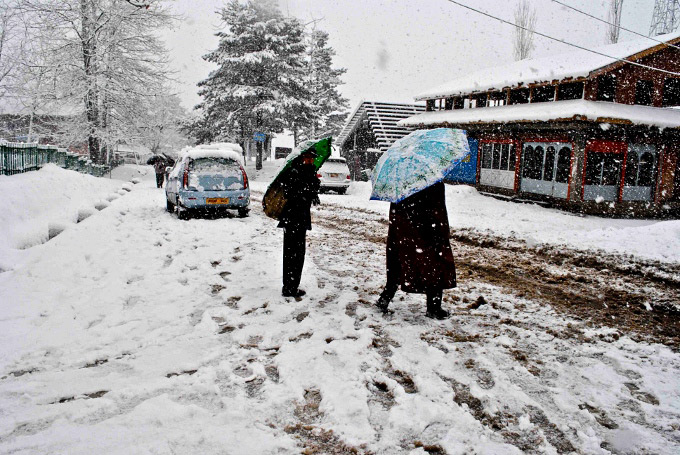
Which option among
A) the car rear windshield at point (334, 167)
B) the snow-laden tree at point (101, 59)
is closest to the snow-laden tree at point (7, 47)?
the snow-laden tree at point (101, 59)

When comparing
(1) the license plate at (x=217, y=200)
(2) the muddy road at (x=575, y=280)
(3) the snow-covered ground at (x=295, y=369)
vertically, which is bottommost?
(3) the snow-covered ground at (x=295, y=369)

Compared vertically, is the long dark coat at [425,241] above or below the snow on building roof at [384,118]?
below

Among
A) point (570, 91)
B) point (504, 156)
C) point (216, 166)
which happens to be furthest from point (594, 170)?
point (216, 166)

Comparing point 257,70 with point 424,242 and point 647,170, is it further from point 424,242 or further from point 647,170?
point 424,242

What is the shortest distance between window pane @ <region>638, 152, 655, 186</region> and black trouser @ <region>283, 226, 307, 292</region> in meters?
19.5

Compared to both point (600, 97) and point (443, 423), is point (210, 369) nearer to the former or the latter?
point (443, 423)

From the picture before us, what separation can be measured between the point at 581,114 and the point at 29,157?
18425mm

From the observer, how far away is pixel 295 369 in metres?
3.56

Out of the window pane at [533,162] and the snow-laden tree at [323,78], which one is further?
the snow-laden tree at [323,78]

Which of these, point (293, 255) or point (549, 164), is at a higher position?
point (549, 164)

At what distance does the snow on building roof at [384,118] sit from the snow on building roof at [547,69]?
3.45 meters

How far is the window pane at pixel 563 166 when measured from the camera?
1833 centimetres

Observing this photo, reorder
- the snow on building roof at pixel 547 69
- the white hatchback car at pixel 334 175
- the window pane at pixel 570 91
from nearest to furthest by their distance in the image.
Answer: the snow on building roof at pixel 547 69
the window pane at pixel 570 91
the white hatchback car at pixel 334 175

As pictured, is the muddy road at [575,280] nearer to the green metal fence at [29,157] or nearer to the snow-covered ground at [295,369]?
the snow-covered ground at [295,369]
